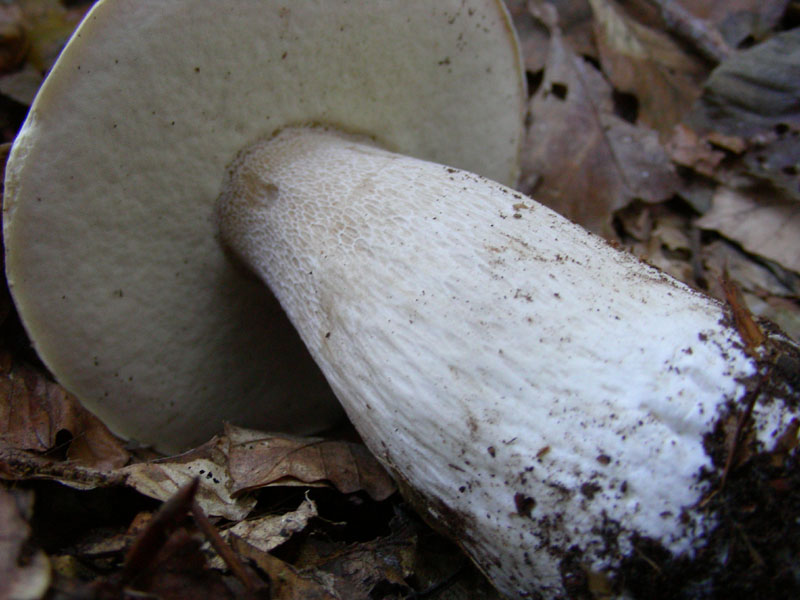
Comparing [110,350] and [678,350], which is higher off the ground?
[678,350]

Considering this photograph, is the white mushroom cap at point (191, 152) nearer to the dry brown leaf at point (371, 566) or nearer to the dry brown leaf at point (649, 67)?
the dry brown leaf at point (371, 566)

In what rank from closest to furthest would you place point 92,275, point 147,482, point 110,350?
→ point 147,482, point 92,275, point 110,350

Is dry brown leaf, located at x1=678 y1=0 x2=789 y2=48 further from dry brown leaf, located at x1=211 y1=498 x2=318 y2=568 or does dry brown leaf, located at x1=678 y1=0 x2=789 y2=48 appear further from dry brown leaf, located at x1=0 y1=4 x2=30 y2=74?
dry brown leaf, located at x1=0 y1=4 x2=30 y2=74

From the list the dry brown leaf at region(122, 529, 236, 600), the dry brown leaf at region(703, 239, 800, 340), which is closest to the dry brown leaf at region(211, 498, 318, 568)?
the dry brown leaf at region(122, 529, 236, 600)

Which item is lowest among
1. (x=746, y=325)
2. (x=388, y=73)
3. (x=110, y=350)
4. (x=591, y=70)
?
(x=110, y=350)

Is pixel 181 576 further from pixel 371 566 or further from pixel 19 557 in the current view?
pixel 371 566

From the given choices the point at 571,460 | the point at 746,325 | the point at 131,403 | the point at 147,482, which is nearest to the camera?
the point at 571,460

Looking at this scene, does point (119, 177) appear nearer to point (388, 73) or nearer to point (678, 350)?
point (388, 73)

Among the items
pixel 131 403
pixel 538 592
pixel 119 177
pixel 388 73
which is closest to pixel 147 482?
pixel 131 403
